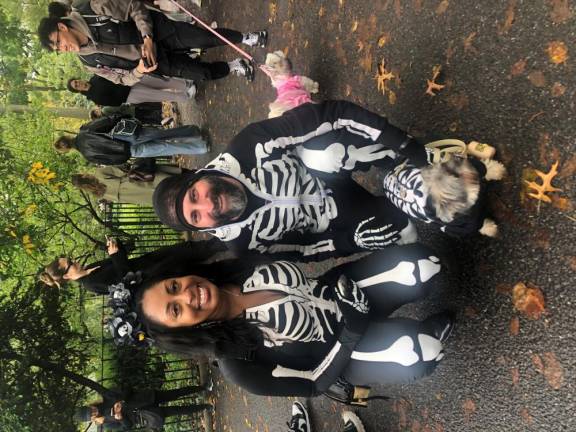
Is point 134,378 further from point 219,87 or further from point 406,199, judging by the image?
point 406,199

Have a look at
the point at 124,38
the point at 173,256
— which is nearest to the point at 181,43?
the point at 124,38

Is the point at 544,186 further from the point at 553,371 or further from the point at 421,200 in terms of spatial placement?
the point at 553,371

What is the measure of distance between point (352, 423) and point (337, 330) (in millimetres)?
1877

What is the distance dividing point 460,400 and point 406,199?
1.62 metres

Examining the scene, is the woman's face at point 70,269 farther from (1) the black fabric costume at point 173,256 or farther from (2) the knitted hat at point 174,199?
(2) the knitted hat at point 174,199

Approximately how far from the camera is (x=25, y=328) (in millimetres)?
7730

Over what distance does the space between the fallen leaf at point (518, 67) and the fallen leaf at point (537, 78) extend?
0.27ft

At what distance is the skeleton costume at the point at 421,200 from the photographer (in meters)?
2.52

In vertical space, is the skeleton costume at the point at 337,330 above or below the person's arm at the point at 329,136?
below

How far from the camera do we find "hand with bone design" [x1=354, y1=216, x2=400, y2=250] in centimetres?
309

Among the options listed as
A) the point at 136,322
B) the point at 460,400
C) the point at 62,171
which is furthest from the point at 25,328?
the point at 460,400

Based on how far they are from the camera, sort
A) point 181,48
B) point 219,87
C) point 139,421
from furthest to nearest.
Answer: point 219,87 → point 139,421 → point 181,48

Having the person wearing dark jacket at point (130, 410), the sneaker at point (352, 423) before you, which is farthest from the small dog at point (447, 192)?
the person wearing dark jacket at point (130, 410)

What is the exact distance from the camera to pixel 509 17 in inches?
118
